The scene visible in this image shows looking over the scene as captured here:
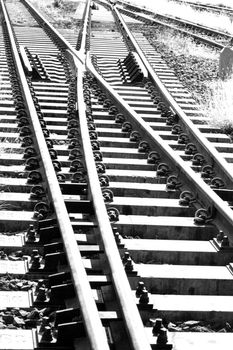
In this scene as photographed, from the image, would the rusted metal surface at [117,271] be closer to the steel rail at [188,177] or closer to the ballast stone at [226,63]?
the steel rail at [188,177]

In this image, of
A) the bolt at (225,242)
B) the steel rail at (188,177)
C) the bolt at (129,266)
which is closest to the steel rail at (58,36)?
the steel rail at (188,177)

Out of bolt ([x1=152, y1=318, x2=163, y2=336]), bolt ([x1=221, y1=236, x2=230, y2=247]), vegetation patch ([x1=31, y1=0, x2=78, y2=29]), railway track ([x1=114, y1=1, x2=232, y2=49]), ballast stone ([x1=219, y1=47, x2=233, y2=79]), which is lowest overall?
vegetation patch ([x1=31, y1=0, x2=78, y2=29])

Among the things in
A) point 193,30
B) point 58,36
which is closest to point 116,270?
→ point 58,36

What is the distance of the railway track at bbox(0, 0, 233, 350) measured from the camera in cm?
426

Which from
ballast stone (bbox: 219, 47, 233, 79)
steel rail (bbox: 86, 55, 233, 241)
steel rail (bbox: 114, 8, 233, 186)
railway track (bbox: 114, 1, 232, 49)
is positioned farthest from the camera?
railway track (bbox: 114, 1, 232, 49)

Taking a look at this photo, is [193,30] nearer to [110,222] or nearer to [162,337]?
[110,222]

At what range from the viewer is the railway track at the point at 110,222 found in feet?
14.0

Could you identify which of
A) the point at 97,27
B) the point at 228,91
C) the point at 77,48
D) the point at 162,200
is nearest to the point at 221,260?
the point at 162,200

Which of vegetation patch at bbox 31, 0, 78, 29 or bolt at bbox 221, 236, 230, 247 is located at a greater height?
bolt at bbox 221, 236, 230, 247

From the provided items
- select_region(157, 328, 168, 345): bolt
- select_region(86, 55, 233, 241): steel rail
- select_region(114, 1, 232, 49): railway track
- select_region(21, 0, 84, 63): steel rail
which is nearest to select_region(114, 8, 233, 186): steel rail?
select_region(86, 55, 233, 241): steel rail

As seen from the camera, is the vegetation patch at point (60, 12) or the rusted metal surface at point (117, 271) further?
the vegetation patch at point (60, 12)

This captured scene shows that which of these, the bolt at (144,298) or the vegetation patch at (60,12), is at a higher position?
the bolt at (144,298)

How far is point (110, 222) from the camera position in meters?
5.94

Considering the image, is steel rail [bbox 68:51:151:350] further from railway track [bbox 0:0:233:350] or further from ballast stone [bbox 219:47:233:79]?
ballast stone [bbox 219:47:233:79]
